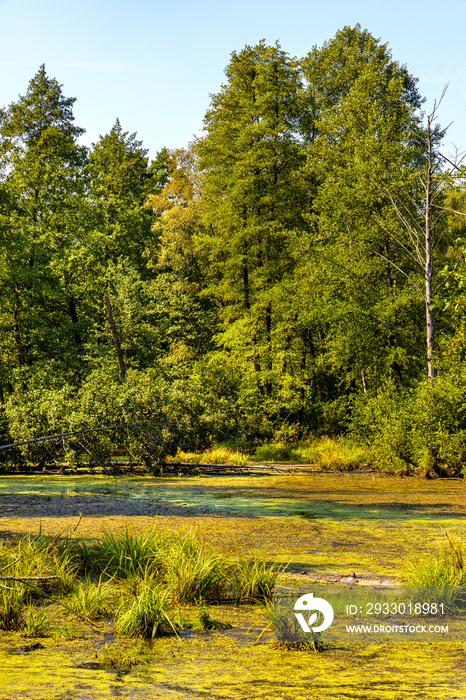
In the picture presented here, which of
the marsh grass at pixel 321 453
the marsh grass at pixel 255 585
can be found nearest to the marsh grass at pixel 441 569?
the marsh grass at pixel 255 585

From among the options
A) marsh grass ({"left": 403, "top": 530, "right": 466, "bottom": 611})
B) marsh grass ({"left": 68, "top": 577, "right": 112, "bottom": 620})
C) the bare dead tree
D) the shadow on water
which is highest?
the bare dead tree

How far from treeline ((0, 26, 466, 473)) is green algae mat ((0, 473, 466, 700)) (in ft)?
10.8

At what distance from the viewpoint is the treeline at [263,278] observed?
794 inches

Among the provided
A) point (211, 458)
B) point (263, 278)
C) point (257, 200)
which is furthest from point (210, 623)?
point (257, 200)

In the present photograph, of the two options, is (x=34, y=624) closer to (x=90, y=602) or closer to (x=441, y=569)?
(x=90, y=602)

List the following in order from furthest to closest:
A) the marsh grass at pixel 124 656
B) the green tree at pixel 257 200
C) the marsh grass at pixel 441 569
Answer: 1. the green tree at pixel 257 200
2. the marsh grass at pixel 441 569
3. the marsh grass at pixel 124 656

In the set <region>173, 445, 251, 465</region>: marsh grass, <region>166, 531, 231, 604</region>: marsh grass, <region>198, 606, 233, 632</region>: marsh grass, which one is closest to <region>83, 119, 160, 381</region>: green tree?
<region>173, 445, 251, 465</region>: marsh grass

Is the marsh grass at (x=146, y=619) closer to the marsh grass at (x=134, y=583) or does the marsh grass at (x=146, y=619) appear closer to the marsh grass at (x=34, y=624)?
the marsh grass at (x=134, y=583)

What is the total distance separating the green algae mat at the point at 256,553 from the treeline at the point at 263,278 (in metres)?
3.28

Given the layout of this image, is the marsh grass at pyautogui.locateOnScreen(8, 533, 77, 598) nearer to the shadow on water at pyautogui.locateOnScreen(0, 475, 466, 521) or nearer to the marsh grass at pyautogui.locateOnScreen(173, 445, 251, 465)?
the shadow on water at pyautogui.locateOnScreen(0, 475, 466, 521)

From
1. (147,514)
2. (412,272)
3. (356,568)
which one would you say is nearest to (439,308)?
(412,272)

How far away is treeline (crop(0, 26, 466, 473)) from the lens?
20.2 m

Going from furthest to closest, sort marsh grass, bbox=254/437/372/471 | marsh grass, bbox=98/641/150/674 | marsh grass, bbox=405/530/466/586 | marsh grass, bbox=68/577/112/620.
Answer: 1. marsh grass, bbox=254/437/372/471
2. marsh grass, bbox=405/530/466/586
3. marsh grass, bbox=68/577/112/620
4. marsh grass, bbox=98/641/150/674

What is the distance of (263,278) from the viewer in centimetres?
3027
